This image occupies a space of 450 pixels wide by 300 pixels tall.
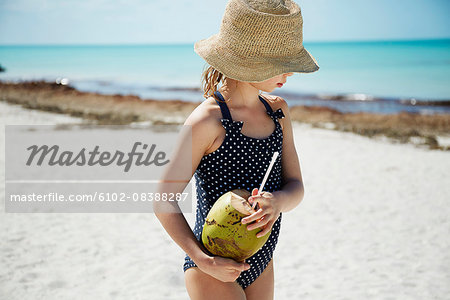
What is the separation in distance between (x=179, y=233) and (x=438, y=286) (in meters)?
3.52

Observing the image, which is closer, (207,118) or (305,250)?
(207,118)

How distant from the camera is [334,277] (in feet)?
13.9

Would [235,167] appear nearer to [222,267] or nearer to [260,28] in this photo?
[222,267]

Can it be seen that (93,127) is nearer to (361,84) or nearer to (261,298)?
(261,298)

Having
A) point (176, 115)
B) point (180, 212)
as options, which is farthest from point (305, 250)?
point (176, 115)

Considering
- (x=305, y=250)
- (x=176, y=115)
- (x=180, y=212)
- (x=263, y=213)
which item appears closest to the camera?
(x=263, y=213)

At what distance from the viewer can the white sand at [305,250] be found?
12.9 feet

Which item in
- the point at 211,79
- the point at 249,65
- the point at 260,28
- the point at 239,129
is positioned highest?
the point at 260,28

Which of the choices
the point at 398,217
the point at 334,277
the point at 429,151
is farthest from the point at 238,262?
the point at 429,151

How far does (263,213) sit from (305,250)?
12.3 ft

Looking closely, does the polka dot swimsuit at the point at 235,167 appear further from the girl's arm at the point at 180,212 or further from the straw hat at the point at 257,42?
the straw hat at the point at 257,42

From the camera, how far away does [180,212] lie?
149cm

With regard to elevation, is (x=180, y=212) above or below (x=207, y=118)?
below

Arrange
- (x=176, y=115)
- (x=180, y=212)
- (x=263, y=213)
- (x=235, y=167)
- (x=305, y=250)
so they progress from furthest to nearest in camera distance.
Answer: (x=176, y=115)
(x=305, y=250)
(x=235, y=167)
(x=180, y=212)
(x=263, y=213)
